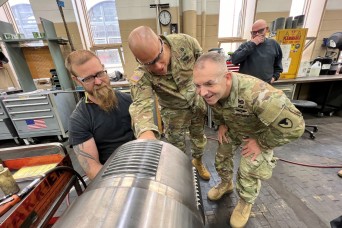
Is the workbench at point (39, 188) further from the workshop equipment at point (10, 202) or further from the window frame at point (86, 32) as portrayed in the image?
the window frame at point (86, 32)

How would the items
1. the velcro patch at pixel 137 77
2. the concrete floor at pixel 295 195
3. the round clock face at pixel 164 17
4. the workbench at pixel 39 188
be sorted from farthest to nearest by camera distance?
the round clock face at pixel 164 17 < the concrete floor at pixel 295 195 < the velcro patch at pixel 137 77 < the workbench at pixel 39 188

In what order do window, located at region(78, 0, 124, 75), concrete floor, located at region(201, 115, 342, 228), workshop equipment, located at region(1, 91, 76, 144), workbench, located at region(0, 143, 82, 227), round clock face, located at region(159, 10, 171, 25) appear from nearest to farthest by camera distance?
workbench, located at region(0, 143, 82, 227) < concrete floor, located at region(201, 115, 342, 228) < workshop equipment, located at region(1, 91, 76, 144) < round clock face, located at region(159, 10, 171, 25) < window, located at region(78, 0, 124, 75)

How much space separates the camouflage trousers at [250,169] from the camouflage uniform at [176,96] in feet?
0.96

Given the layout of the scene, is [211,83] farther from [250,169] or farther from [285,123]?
[250,169]

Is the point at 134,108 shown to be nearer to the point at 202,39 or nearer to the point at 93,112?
the point at 93,112

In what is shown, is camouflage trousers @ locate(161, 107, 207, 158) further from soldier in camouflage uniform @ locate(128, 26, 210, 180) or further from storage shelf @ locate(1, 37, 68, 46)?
storage shelf @ locate(1, 37, 68, 46)

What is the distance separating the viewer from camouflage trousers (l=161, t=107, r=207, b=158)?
4.58 ft

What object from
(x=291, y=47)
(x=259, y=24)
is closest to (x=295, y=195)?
(x=259, y=24)

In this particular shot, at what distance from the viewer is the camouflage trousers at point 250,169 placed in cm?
105

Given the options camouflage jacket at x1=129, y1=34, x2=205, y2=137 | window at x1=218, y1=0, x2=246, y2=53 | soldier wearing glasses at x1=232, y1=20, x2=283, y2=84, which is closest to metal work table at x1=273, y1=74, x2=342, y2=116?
soldier wearing glasses at x1=232, y1=20, x2=283, y2=84

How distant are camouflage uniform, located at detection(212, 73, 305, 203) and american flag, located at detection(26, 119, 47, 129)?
2614 mm

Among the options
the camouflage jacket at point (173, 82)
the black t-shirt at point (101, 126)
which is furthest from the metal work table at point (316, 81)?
the black t-shirt at point (101, 126)

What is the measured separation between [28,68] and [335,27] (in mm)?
5551

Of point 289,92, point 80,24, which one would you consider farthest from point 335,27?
point 80,24
